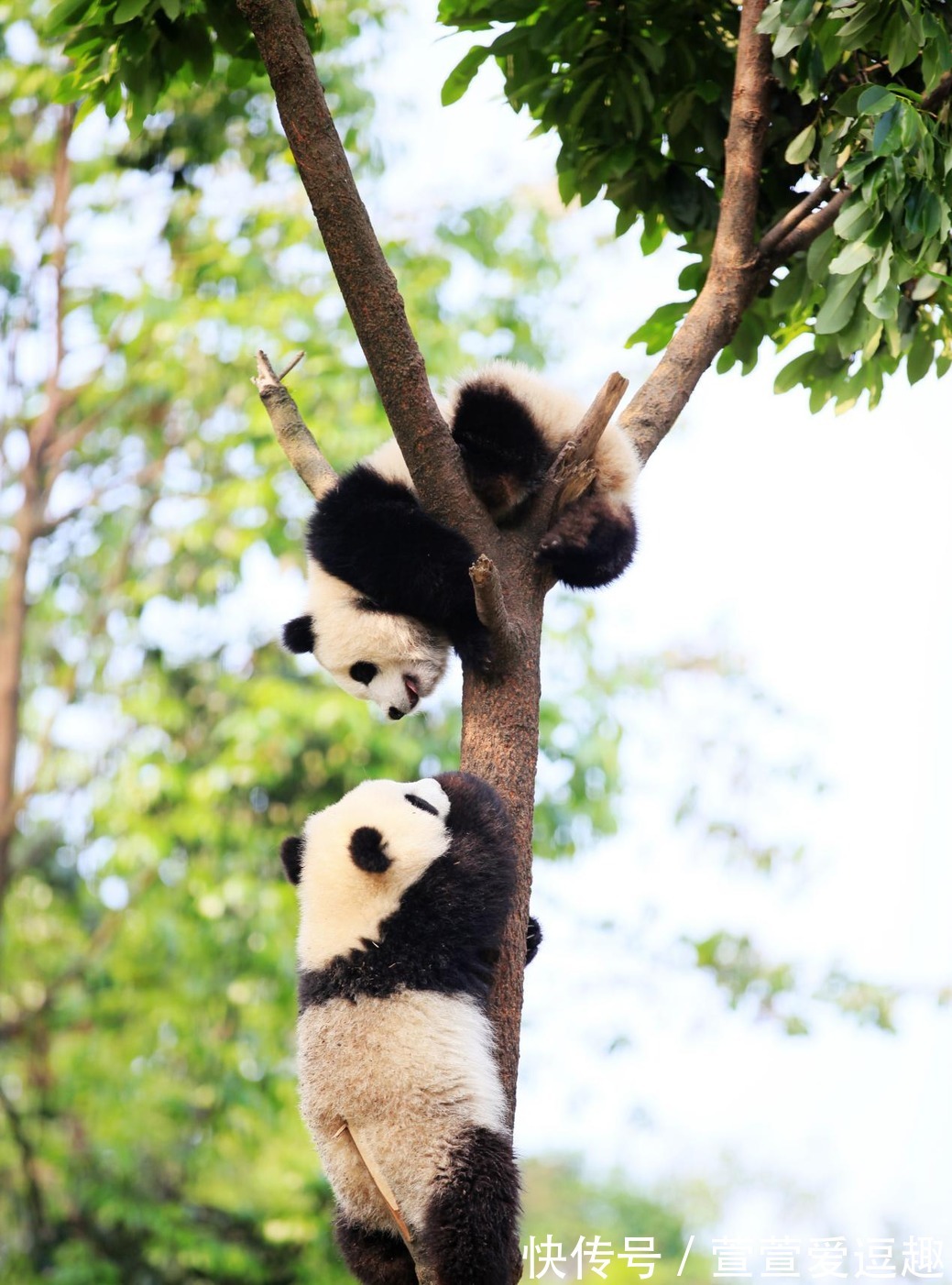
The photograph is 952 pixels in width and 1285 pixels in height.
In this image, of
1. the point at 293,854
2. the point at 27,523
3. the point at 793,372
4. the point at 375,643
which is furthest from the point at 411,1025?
the point at 27,523

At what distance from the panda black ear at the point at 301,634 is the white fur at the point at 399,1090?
1733 mm

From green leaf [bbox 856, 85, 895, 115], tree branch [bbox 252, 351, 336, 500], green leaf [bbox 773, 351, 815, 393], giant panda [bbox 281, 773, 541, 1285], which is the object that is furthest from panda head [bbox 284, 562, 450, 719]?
green leaf [bbox 856, 85, 895, 115]

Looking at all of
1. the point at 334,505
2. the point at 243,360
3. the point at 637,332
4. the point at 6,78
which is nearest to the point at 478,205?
the point at 243,360

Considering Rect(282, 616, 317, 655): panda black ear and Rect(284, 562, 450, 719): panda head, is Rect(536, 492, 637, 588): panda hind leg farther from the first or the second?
Rect(282, 616, 317, 655): panda black ear

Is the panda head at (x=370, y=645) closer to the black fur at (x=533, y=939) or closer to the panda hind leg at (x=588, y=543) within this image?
the panda hind leg at (x=588, y=543)

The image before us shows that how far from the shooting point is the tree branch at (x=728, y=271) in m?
3.69

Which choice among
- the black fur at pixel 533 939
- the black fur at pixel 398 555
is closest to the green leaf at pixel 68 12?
the black fur at pixel 398 555

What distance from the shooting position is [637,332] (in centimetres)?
440

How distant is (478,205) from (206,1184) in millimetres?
7995

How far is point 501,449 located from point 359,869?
151cm

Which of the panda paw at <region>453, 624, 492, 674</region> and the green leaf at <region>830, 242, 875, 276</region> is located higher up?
the green leaf at <region>830, 242, 875, 276</region>

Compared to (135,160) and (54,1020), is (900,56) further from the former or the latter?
(54,1020)

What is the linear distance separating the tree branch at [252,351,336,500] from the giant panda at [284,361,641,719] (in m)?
0.06

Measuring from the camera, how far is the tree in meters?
3.04
